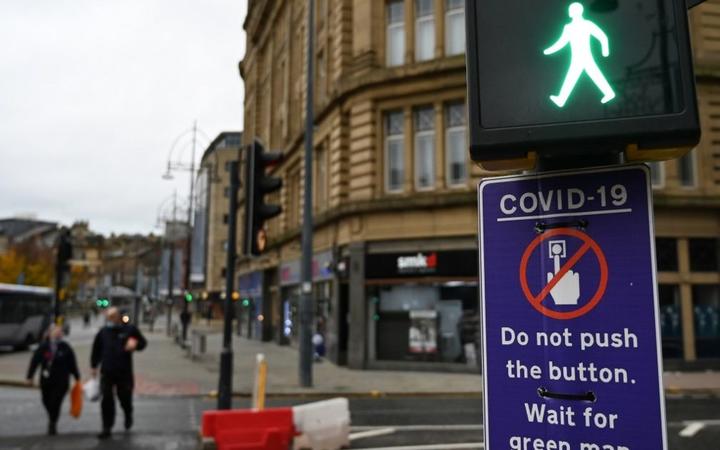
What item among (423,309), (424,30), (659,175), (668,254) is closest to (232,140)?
(424,30)

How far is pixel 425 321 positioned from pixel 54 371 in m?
12.0

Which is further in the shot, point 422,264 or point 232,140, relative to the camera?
point 232,140

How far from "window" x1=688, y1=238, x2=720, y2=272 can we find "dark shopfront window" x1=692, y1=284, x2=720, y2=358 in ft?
1.88

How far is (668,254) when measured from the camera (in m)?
19.4

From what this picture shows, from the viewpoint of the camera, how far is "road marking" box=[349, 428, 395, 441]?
949 centimetres

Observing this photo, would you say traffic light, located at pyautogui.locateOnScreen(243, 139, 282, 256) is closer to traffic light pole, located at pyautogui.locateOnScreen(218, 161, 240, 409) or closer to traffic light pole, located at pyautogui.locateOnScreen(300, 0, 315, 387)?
traffic light pole, located at pyautogui.locateOnScreen(218, 161, 240, 409)

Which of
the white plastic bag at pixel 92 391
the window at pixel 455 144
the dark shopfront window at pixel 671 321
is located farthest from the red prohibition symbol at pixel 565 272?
the dark shopfront window at pixel 671 321

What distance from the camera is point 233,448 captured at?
292 inches

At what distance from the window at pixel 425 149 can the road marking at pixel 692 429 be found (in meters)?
11.6

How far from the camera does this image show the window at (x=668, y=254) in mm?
19250

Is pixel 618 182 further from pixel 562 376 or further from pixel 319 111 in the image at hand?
pixel 319 111

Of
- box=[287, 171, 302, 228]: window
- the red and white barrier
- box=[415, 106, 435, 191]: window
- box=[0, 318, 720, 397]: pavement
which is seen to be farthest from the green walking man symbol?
box=[287, 171, 302, 228]: window

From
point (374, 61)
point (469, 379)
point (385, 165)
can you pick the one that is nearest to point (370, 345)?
point (469, 379)

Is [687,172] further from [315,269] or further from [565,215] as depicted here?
[565,215]
